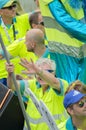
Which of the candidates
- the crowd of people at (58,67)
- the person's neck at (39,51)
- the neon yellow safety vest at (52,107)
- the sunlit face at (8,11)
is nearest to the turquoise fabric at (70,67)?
the crowd of people at (58,67)

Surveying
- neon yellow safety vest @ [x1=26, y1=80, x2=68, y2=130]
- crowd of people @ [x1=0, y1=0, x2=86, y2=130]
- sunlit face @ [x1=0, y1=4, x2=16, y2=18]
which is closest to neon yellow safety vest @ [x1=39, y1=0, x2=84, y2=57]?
crowd of people @ [x1=0, y1=0, x2=86, y2=130]

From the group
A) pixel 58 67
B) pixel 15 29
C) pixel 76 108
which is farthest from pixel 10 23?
pixel 76 108

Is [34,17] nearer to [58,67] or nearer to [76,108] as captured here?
[58,67]

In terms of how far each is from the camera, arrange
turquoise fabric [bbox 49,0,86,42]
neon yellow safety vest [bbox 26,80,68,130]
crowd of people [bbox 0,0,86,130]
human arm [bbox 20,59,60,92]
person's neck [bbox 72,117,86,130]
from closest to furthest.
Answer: person's neck [bbox 72,117,86,130] → crowd of people [bbox 0,0,86,130] → human arm [bbox 20,59,60,92] → neon yellow safety vest [bbox 26,80,68,130] → turquoise fabric [bbox 49,0,86,42]

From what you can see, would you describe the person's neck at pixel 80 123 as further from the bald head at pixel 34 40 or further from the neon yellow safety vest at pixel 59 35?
the bald head at pixel 34 40

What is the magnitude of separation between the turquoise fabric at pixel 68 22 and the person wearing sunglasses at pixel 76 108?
3.13ft

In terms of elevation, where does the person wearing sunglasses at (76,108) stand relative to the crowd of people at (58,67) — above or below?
above

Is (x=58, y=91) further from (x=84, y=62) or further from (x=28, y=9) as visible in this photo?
(x=28, y=9)

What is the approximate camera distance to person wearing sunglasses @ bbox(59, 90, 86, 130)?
339 cm

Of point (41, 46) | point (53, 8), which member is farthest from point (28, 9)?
point (53, 8)

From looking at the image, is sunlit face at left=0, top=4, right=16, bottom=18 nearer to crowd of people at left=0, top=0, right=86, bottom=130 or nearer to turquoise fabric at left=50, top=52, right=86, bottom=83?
crowd of people at left=0, top=0, right=86, bottom=130

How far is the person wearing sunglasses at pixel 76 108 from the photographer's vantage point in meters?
3.39

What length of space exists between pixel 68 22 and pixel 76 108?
1.25 meters

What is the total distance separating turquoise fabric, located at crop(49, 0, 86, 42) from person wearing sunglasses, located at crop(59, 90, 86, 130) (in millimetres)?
953
